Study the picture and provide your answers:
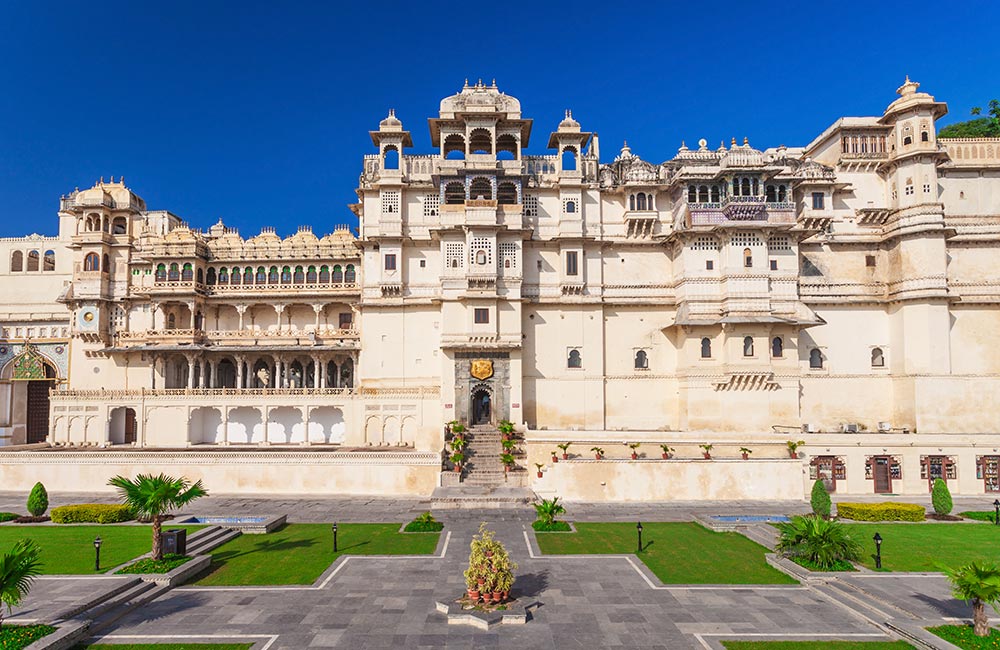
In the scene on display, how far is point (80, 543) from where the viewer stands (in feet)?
66.8

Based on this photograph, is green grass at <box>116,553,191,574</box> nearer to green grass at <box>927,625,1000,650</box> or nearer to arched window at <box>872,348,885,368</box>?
green grass at <box>927,625,1000,650</box>

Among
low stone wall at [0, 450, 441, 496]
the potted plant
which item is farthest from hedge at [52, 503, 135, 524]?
the potted plant

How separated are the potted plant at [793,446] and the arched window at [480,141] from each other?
2524 cm

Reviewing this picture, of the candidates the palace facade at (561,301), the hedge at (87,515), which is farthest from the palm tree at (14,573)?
the palace facade at (561,301)

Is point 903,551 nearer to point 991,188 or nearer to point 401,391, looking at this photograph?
point 401,391

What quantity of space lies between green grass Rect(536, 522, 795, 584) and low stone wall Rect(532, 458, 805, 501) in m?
5.60

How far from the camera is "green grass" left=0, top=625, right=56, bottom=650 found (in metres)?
11.7

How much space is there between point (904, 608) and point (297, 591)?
49.2 ft

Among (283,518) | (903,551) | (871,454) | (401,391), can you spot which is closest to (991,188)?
(871,454)

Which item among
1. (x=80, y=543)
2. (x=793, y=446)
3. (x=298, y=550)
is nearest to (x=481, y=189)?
(x=793, y=446)

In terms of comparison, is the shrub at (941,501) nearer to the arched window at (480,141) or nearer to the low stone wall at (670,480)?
the low stone wall at (670,480)

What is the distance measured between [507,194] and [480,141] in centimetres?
433

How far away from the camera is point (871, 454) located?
3259 cm

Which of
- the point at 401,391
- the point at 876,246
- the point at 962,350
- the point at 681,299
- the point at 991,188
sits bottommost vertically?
the point at 401,391
